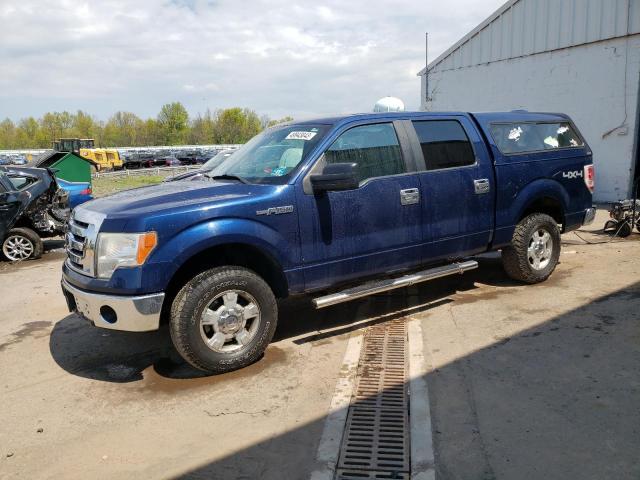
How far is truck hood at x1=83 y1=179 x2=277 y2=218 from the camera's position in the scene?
412 cm

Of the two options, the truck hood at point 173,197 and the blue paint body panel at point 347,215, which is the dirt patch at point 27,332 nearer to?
the blue paint body panel at point 347,215

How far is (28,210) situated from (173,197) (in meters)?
6.49

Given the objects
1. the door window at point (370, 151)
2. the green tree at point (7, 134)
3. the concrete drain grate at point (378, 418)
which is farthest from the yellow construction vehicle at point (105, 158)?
the green tree at point (7, 134)

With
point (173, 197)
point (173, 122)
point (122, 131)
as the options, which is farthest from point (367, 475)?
point (122, 131)

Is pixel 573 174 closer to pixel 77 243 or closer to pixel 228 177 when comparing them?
pixel 228 177

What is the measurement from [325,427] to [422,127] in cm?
315

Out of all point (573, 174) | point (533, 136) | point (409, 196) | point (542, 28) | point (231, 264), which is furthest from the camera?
point (542, 28)

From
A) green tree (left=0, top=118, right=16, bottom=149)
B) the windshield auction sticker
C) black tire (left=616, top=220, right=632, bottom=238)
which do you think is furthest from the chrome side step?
green tree (left=0, top=118, right=16, bottom=149)

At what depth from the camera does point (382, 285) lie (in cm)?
495

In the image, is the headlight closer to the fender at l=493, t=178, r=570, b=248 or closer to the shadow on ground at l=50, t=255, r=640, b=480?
the shadow on ground at l=50, t=255, r=640, b=480

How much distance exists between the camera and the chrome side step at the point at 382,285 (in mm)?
4621

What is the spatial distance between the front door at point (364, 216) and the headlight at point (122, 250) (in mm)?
1255

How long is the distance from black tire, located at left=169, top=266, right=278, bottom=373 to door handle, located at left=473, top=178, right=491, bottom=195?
2.48 m

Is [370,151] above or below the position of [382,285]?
above
